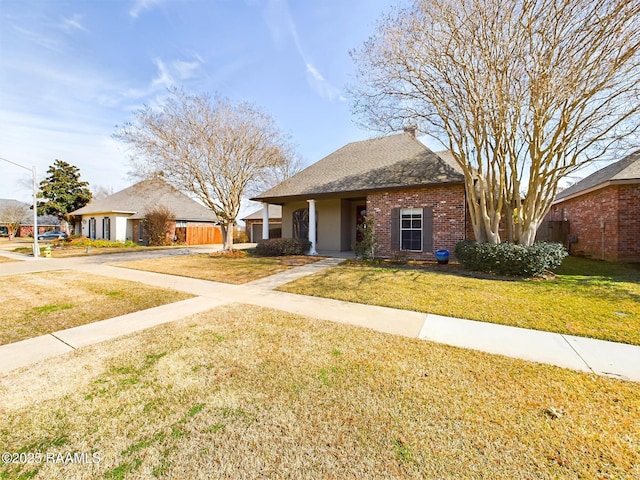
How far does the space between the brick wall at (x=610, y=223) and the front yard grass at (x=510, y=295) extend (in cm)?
195

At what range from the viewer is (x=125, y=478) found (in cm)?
178

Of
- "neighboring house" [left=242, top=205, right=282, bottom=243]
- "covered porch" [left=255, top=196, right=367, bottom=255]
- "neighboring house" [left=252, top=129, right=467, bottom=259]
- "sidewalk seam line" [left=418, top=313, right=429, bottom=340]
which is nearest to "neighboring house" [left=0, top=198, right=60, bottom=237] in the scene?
"neighboring house" [left=242, top=205, right=282, bottom=243]

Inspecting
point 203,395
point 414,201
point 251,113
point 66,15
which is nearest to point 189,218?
point 251,113

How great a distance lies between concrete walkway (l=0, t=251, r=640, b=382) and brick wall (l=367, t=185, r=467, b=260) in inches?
268

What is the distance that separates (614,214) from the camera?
1078 centimetres

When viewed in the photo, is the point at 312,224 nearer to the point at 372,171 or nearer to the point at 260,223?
the point at 372,171

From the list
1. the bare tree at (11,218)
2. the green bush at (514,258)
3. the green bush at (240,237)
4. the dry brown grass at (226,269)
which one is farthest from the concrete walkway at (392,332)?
the bare tree at (11,218)

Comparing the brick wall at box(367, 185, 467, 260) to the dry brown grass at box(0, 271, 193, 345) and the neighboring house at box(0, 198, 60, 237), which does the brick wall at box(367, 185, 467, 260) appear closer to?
the dry brown grass at box(0, 271, 193, 345)

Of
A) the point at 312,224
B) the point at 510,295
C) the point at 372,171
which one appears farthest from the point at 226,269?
the point at 510,295

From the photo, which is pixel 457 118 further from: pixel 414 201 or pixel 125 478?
pixel 125 478

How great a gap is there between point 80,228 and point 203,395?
37.3m

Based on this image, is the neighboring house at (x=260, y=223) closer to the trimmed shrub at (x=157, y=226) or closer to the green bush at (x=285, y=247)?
the trimmed shrub at (x=157, y=226)

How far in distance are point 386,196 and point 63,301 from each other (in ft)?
36.4

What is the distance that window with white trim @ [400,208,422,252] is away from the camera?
1165cm
